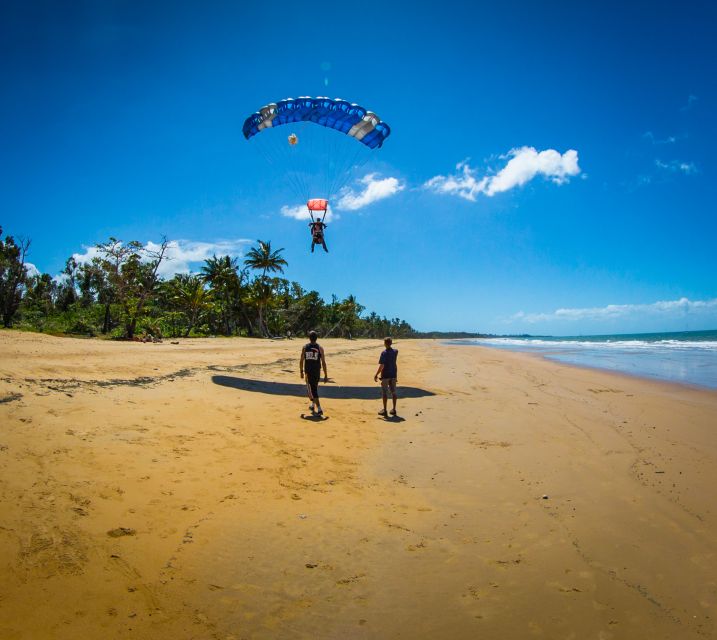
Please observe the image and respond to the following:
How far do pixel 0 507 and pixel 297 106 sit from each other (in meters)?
15.1

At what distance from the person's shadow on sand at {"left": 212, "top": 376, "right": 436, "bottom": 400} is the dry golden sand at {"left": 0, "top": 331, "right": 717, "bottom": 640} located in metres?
2.42

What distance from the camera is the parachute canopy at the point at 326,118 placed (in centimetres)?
1479

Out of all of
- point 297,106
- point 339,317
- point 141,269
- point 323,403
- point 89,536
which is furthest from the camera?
point 339,317

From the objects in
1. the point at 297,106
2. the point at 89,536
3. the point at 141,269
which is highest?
the point at 297,106

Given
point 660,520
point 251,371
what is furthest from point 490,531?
point 251,371

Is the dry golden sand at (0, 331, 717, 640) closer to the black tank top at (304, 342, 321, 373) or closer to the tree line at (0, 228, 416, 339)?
the black tank top at (304, 342, 321, 373)

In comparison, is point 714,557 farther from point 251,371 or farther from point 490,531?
point 251,371

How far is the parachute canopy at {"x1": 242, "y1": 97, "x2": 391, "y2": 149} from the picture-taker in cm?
1479

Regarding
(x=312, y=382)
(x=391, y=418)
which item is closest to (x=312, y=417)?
(x=312, y=382)

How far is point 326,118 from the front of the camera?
599 inches

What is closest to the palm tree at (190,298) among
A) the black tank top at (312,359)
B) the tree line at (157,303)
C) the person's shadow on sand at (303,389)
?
the tree line at (157,303)

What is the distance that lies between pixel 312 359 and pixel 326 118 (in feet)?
35.2

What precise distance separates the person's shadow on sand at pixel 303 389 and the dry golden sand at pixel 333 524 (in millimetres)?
2422

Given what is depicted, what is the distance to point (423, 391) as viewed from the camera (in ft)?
39.8
